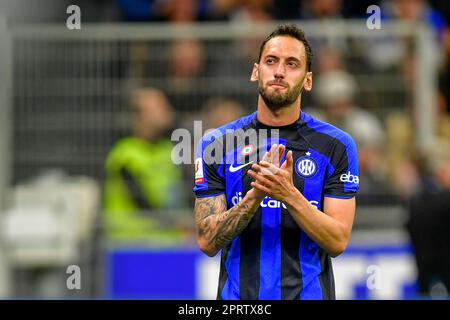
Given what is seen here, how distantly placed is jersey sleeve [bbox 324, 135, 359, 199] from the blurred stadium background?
6.41 metres

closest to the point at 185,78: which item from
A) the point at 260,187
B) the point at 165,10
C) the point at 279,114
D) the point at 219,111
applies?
the point at 219,111

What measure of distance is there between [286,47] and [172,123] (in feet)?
21.9

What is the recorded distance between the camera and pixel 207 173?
5977 millimetres

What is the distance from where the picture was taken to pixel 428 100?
43.2ft

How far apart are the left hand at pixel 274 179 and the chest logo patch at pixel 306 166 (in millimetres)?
304

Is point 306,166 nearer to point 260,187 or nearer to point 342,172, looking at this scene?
point 342,172

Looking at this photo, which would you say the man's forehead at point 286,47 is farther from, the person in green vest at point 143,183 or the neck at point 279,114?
the person in green vest at point 143,183

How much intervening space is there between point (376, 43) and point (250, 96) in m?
1.77

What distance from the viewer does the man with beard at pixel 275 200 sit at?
18.8ft

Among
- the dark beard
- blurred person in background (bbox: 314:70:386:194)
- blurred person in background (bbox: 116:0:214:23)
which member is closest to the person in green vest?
blurred person in background (bbox: 116:0:214:23)

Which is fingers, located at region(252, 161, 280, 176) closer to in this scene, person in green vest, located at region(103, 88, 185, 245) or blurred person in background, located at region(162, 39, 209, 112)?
person in green vest, located at region(103, 88, 185, 245)

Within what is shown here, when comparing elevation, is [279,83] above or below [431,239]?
above
